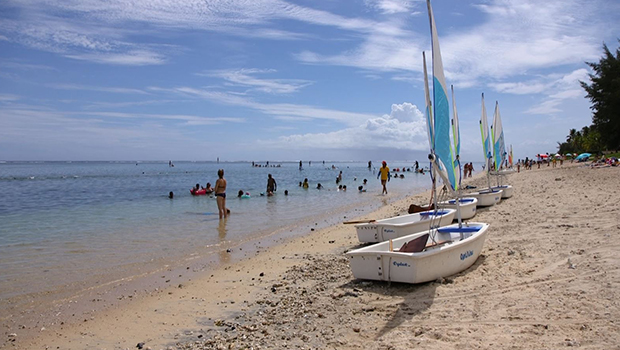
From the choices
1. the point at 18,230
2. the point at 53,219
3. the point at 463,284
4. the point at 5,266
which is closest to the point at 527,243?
the point at 463,284

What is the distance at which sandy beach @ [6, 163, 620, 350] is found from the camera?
4.62m

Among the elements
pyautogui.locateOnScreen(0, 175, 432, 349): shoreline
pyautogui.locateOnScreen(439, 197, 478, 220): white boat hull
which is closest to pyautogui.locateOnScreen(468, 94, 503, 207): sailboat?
pyautogui.locateOnScreen(439, 197, 478, 220): white boat hull

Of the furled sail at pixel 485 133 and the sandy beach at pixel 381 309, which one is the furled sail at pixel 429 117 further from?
the furled sail at pixel 485 133

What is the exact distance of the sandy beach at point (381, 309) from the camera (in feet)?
15.1

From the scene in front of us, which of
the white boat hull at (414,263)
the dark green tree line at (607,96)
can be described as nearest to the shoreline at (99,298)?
the white boat hull at (414,263)

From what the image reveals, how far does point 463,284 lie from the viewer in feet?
20.6

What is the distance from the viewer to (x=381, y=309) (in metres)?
5.65

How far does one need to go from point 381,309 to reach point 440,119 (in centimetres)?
311

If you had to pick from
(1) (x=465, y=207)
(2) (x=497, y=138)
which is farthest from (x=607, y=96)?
(1) (x=465, y=207)

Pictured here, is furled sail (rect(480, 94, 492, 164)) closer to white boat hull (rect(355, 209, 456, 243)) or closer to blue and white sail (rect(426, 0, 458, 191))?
white boat hull (rect(355, 209, 456, 243))

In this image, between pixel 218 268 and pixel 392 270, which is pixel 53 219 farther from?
pixel 392 270

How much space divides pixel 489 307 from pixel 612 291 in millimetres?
1466

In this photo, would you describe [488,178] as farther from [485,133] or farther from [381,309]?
[381,309]

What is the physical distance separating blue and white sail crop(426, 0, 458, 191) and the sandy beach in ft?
5.83
